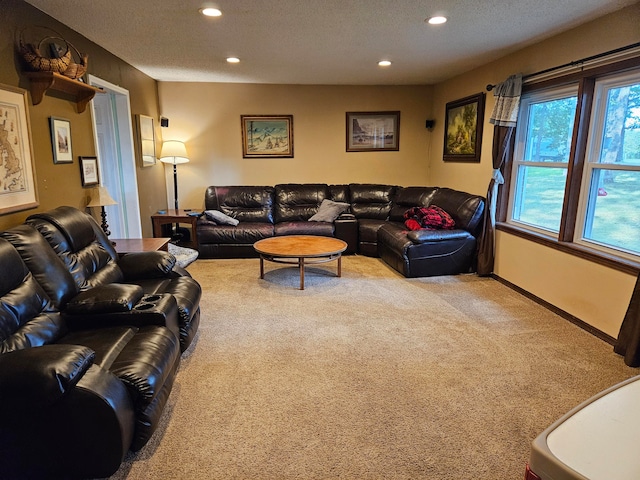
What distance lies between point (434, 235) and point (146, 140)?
12.3ft

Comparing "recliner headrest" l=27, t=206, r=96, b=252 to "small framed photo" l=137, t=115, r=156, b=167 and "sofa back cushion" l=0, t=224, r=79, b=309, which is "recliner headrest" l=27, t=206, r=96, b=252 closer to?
"sofa back cushion" l=0, t=224, r=79, b=309

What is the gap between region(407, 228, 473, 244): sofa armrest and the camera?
441 cm

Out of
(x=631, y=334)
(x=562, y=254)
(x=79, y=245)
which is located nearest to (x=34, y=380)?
(x=79, y=245)

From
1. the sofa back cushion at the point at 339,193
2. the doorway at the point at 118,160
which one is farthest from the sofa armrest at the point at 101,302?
the sofa back cushion at the point at 339,193

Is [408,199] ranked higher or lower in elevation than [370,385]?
higher

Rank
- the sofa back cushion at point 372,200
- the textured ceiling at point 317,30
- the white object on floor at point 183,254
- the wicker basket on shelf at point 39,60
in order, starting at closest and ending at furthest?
1. the wicker basket on shelf at point 39,60
2. the textured ceiling at point 317,30
3. the white object on floor at point 183,254
4. the sofa back cushion at point 372,200

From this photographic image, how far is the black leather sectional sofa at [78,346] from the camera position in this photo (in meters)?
1.56

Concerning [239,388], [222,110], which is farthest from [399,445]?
[222,110]

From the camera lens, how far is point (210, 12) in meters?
2.91

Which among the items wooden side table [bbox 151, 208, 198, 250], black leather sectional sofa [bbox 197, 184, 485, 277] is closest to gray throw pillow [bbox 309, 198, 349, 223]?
black leather sectional sofa [bbox 197, 184, 485, 277]

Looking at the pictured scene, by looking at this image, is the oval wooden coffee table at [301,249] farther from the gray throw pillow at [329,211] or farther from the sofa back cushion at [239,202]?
the sofa back cushion at [239,202]

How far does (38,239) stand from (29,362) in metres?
1.06

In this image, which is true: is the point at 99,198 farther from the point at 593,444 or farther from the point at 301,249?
the point at 593,444

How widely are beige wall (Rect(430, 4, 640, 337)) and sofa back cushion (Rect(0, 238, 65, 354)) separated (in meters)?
3.63
